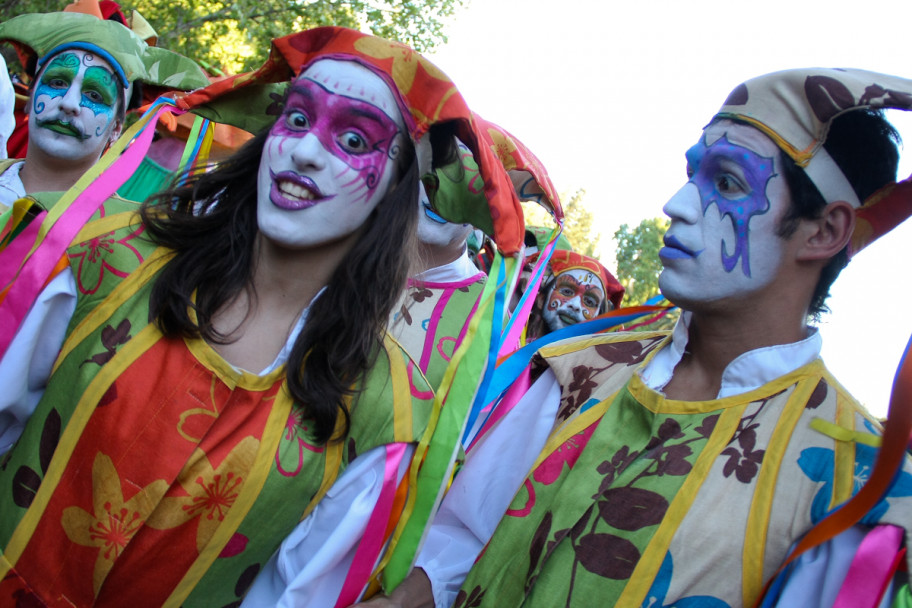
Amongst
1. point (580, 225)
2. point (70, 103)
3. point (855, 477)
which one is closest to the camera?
point (855, 477)

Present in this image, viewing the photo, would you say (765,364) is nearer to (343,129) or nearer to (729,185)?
(729,185)

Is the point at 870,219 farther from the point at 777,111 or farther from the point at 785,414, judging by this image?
the point at 785,414

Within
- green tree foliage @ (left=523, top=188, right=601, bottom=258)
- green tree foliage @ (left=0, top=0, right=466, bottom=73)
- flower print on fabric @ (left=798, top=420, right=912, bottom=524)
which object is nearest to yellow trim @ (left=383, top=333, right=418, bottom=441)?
flower print on fabric @ (left=798, top=420, right=912, bottom=524)

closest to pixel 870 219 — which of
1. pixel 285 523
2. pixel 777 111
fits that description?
pixel 777 111

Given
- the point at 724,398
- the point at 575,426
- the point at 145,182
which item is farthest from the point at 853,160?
the point at 145,182

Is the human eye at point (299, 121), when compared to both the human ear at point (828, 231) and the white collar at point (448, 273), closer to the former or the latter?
the human ear at point (828, 231)

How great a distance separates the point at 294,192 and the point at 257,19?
8.40 m

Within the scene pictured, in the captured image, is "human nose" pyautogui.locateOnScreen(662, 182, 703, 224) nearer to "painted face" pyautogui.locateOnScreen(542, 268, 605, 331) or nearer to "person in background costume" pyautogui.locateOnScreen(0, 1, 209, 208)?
"person in background costume" pyautogui.locateOnScreen(0, 1, 209, 208)

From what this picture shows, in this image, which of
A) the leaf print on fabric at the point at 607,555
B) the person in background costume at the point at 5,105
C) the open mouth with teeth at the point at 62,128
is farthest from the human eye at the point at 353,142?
the person in background costume at the point at 5,105

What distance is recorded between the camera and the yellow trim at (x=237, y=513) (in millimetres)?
A: 1655

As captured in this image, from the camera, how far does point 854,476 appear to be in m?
1.54

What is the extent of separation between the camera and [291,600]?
1708 millimetres

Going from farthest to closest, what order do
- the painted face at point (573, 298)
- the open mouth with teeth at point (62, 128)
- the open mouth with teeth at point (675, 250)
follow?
the painted face at point (573, 298)
the open mouth with teeth at point (62, 128)
the open mouth with teeth at point (675, 250)

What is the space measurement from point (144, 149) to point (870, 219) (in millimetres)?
1829
